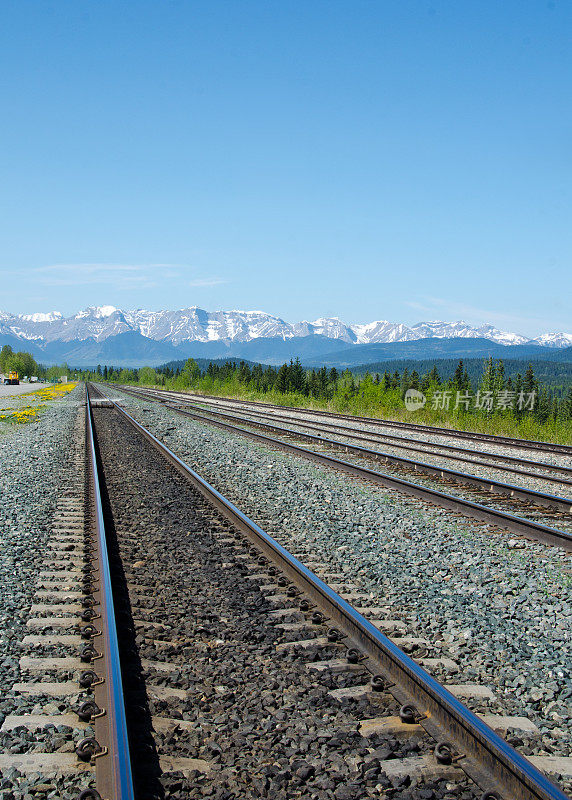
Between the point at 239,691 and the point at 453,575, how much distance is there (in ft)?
9.59

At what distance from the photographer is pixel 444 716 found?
9.87 feet

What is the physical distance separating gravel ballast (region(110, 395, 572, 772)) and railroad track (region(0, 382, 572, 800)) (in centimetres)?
22

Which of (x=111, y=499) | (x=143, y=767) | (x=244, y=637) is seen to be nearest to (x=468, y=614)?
(x=244, y=637)

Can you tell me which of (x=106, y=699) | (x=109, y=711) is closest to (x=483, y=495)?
(x=106, y=699)

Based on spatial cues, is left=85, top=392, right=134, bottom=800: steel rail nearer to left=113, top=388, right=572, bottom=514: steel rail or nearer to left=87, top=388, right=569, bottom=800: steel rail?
left=87, top=388, right=569, bottom=800: steel rail

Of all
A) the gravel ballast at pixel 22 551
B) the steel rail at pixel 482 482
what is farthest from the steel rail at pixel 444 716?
the steel rail at pixel 482 482

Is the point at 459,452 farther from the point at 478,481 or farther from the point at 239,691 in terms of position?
the point at 239,691

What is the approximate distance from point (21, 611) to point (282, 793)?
292 centimetres

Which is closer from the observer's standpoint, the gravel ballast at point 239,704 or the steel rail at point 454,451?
the gravel ballast at point 239,704

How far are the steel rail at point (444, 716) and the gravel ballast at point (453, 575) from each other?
1.37 ft

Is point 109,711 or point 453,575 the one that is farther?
point 453,575

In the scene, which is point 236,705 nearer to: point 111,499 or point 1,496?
point 111,499
